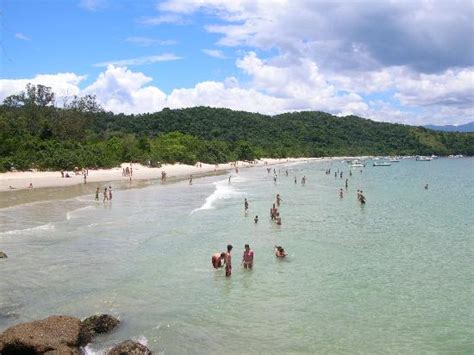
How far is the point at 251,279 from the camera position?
763 inches

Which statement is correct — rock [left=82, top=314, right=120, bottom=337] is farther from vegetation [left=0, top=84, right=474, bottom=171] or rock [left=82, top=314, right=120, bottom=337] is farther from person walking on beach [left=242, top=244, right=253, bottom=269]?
vegetation [left=0, top=84, right=474, bottom=171]

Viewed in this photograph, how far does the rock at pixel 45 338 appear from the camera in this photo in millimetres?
11062

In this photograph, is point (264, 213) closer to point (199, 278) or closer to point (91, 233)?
point (91, 233)

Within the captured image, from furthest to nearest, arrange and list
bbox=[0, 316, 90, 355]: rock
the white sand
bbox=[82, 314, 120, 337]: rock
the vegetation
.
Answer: the vegetation
the white sand
bbox=[82, 314, 120, 337]: rock
bbox=[0, 316, 90, 355]: rock

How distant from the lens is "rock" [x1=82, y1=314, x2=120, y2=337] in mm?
13235

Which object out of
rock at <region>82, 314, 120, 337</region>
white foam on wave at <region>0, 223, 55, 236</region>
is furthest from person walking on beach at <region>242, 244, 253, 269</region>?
white foam on wave at <region>0, 223, 55, 236</region>

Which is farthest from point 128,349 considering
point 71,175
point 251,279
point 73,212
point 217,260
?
point 71,175

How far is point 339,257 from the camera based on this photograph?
23.1m

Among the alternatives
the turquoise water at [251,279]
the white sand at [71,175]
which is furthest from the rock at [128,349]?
the white sand at [71,175]

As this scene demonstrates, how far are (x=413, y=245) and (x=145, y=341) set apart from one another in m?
17.6

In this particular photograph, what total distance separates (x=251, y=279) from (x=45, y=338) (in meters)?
9.46

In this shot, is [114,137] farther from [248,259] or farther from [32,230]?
[248,259]

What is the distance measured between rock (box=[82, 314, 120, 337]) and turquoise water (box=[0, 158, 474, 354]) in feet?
0.93

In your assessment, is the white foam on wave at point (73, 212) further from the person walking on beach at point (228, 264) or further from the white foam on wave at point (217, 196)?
the person walking on beach at point (228, 264)
